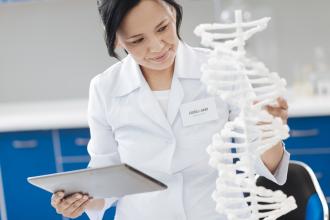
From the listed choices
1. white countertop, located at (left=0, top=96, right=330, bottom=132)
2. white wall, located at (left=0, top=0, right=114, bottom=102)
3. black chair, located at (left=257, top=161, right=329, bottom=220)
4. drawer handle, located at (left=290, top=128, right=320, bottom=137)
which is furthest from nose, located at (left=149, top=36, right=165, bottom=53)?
white wall, located at (left=0, top=0, right=114, bottom=102)

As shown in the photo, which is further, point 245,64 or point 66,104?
point 66,104

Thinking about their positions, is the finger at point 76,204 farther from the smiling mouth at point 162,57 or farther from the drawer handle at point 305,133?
the drawer handle at point 305,133

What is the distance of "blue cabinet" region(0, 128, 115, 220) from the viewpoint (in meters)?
2.99

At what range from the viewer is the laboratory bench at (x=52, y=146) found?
2729mm

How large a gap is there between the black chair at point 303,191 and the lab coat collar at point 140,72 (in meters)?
0.51

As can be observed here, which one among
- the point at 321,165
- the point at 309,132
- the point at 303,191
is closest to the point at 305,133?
the point at 309,132

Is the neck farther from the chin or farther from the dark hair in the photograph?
the dark hair

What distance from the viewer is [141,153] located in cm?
140

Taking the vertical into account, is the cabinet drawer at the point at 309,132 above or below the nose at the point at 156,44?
below

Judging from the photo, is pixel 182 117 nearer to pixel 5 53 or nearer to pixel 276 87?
pixel 276 87

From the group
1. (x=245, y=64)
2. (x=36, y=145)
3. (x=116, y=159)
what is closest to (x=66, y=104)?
(x=36, y=145)

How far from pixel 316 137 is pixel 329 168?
0.63 feet

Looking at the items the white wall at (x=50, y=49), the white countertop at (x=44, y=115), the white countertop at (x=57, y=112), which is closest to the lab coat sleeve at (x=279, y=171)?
the white countertop at (x=57, y=112)

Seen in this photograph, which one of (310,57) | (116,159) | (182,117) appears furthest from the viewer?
(310,57)
